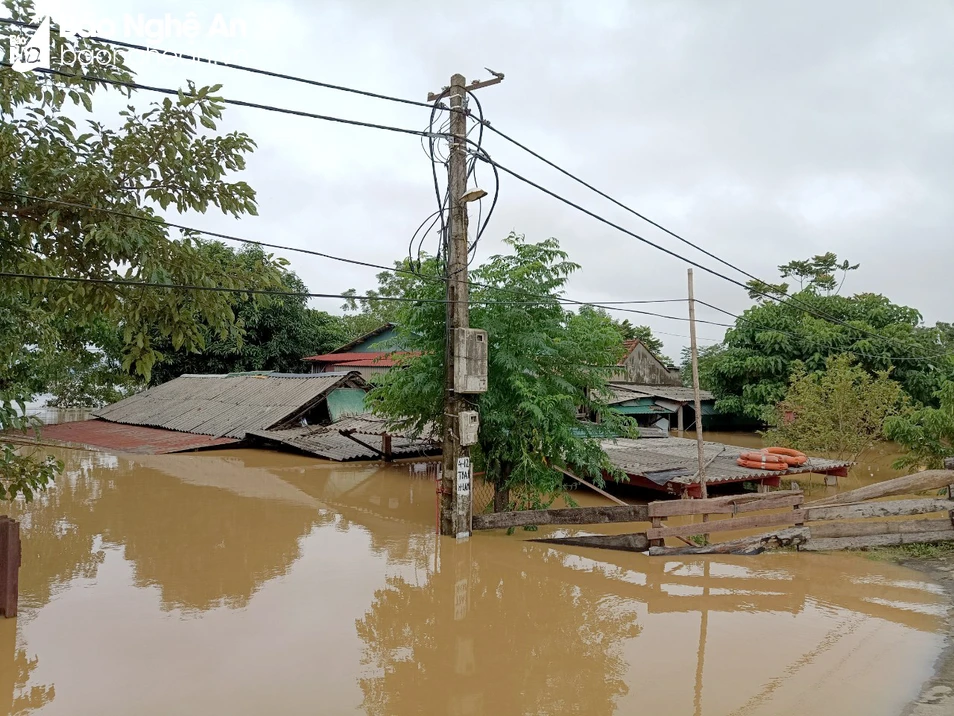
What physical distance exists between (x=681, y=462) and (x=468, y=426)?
23.7 feet

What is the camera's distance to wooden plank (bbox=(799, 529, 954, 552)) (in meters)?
10.7

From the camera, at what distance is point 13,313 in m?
7.39

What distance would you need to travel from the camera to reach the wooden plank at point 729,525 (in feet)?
34.5

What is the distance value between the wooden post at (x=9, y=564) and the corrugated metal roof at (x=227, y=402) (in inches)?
635

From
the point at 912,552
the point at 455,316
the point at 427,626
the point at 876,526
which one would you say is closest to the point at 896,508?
the point at 876,526

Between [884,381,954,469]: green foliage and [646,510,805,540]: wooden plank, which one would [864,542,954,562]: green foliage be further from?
[884,381,954,469]: green foliage

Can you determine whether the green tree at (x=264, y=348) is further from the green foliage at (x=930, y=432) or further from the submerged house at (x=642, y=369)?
the green foliage at (x=930, y=432)

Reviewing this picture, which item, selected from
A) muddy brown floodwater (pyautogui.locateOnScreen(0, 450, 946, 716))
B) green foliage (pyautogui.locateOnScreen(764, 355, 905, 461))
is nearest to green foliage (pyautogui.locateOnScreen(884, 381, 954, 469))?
green foliage (pyautogui.locateOnScreen(764, 355, 905, 461))

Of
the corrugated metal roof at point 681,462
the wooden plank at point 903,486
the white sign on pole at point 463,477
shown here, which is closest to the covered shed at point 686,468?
the corrugated metal roof at point 681,462

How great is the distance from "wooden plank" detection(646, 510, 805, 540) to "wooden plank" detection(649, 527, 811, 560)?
0.18 metres

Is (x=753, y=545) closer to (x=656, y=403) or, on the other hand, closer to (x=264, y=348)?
(x=656, y=403)

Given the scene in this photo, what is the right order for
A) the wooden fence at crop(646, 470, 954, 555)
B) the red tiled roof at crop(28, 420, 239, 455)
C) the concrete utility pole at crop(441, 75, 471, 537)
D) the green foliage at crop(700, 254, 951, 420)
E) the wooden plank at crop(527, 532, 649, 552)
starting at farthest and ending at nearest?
the green foliage at crop(700, 254, 951, 420), the red tiled roof at crop(28, 420, 239, 455), the concrete utility pole at crop(441, 75, 471, 537), the wooden plank at crop(527, 532, 649, 552), the wooden fence at crop(646, 470, 954, 555)

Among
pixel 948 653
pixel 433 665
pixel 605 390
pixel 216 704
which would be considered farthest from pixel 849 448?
pixel 216 704

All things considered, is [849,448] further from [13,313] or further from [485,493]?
[13,313]
